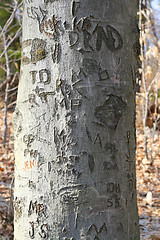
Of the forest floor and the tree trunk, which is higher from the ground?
the tree trunk

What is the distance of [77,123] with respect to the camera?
3.38ft

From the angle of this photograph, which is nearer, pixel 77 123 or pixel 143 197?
pixel 77 123

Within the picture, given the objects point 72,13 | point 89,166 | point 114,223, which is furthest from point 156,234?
point 72,13

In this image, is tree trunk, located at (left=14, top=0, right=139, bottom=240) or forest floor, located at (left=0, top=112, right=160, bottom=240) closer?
tree trunk, located at (left=14, top=0, right=139, bottom=240)

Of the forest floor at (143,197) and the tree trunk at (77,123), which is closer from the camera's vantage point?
the tree trunk at (77,123)

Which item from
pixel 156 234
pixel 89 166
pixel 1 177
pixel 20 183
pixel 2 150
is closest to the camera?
pixel 89 166

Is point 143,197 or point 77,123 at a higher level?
point 77,123

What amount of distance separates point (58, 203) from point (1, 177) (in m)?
2.92

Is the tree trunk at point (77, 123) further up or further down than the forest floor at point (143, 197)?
further up

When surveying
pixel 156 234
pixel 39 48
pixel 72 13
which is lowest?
pixel 156 234

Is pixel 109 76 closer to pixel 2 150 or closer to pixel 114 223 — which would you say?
pixel 114 223

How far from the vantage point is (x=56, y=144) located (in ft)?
3.40

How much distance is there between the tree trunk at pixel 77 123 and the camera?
1027mm

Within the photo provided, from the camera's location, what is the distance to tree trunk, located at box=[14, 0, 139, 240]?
40.4 inches
